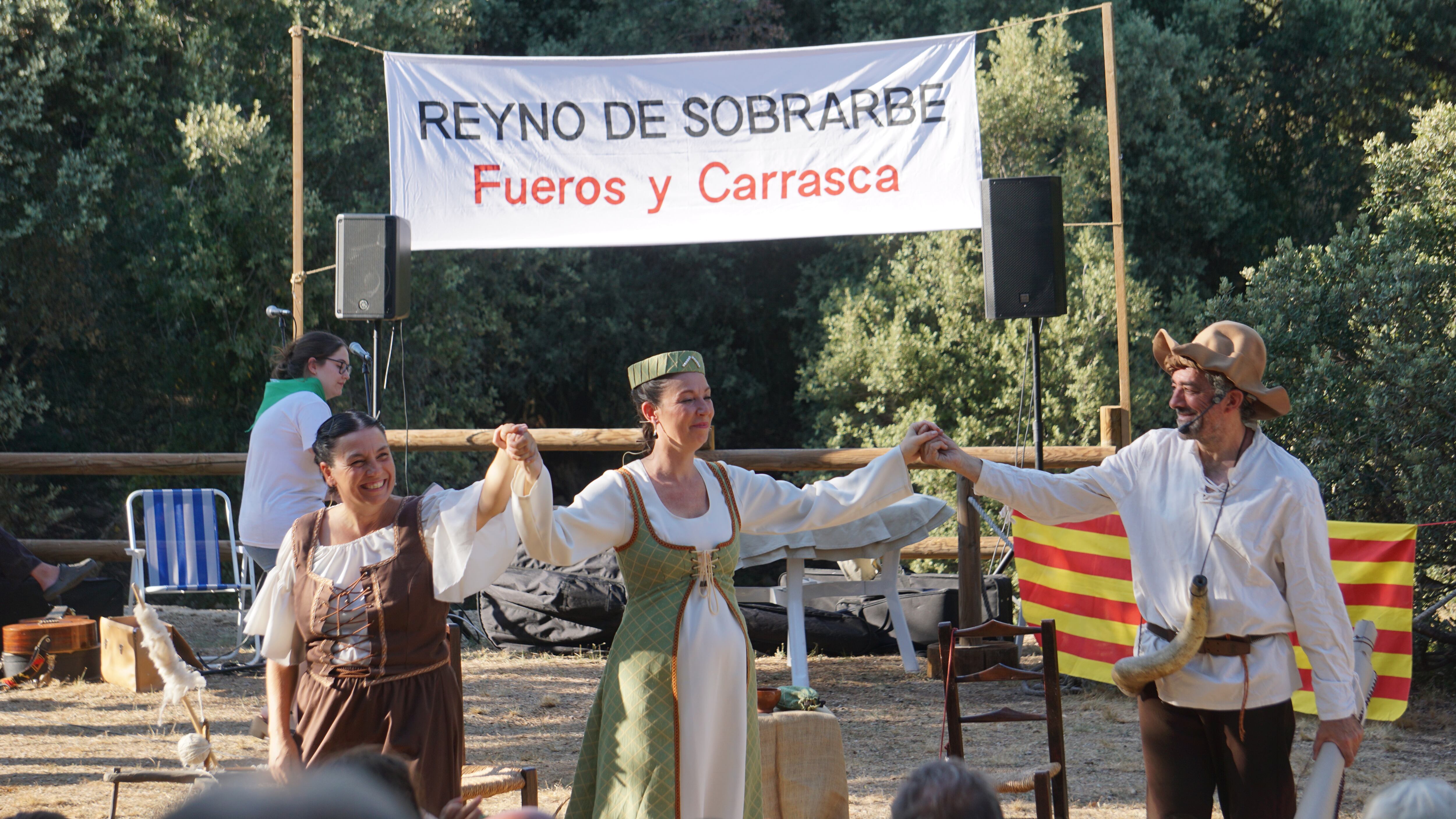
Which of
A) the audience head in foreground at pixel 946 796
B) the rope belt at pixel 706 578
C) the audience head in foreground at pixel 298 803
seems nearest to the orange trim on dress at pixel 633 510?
the rope belt at pixel 706 578

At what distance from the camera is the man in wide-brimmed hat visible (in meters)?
2.49

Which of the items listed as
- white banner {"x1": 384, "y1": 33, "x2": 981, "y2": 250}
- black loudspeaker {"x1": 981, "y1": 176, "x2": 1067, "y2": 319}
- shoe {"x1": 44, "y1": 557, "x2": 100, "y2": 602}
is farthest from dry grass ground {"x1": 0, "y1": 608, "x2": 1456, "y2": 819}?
white banner {"x1": 384, "y1": 33, "x2": 981, "y2": 250}

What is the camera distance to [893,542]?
612 cm

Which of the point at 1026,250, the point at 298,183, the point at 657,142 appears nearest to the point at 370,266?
the point at 298,183

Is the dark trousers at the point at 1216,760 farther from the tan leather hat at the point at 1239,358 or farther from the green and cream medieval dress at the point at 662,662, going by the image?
the green and cream medieval dress at the point at 662,662

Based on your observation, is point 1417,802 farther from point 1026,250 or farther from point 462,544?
point 1026,250

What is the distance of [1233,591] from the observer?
2.51 metres

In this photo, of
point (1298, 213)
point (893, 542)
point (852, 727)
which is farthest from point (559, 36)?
point (852, 727)

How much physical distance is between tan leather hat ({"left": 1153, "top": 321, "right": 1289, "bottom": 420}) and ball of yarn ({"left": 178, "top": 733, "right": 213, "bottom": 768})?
88.0 inches

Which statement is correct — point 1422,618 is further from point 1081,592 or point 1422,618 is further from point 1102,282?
point 1102,282

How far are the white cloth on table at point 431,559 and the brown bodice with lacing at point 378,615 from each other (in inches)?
0.5

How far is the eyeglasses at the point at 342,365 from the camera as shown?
4.60 meters

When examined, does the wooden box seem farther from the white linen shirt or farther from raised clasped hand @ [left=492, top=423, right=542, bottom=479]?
the white linen shirt

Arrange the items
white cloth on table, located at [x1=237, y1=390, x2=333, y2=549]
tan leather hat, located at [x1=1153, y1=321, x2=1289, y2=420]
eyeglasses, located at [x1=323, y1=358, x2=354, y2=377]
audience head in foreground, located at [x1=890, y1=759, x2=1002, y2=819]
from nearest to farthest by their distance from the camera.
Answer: audience head in foreground, located at [x1=890, y1=759, x2=1002, y2=819]
tan leather hat, located at [x1=1153, y1=321, x2=1289, y2=420]
white cloth on table, located at [x1=237, y1=390, x2=333, y2=549]
eyeglasses, located at [x1=323, y1=358, x2=354, y2=377]
